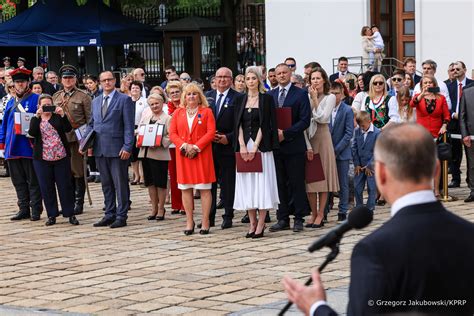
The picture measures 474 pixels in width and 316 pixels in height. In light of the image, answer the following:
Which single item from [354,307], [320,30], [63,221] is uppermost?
[320,30]

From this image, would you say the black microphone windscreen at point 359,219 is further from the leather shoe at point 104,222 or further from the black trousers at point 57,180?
the black trousers at point 57,180

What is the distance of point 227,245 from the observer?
38.4 ft

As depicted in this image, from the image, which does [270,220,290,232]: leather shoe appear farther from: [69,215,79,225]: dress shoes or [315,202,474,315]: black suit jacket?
[315,202,474,315]: black suit jacket

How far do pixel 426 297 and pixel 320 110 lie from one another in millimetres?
9201

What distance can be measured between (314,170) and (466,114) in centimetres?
325

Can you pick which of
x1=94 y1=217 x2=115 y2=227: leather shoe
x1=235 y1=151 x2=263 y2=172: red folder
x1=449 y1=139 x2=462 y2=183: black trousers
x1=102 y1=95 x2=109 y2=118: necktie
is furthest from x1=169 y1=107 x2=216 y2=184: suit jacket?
x1=449 y1=139 x2=462 y2=183: black trousers

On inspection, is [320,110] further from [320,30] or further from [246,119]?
[320,30]

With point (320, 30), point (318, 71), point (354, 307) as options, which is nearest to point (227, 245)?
point (318, 71)

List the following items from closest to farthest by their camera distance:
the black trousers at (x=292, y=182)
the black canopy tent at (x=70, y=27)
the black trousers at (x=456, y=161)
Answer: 1. the black trousers at (x=292, y=182)
2. the black trousers at (x=456, y=161)
3. the black canopy tent at (x=70, y=27)

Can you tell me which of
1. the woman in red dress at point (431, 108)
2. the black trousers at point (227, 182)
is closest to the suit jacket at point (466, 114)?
the woman in red dress at point (431, 108)

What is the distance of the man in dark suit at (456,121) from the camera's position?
16.2m

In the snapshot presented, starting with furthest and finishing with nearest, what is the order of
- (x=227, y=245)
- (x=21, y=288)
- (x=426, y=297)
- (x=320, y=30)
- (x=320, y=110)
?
1. (x=320, y=30)
2. (x=320, y=110)
3. (x=227, y=245)
4. (x=21, y=288)
5. (x=426, y=297)

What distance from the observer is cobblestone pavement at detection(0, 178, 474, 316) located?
872 centimetres

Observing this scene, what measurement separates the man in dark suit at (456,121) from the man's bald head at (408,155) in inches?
488
